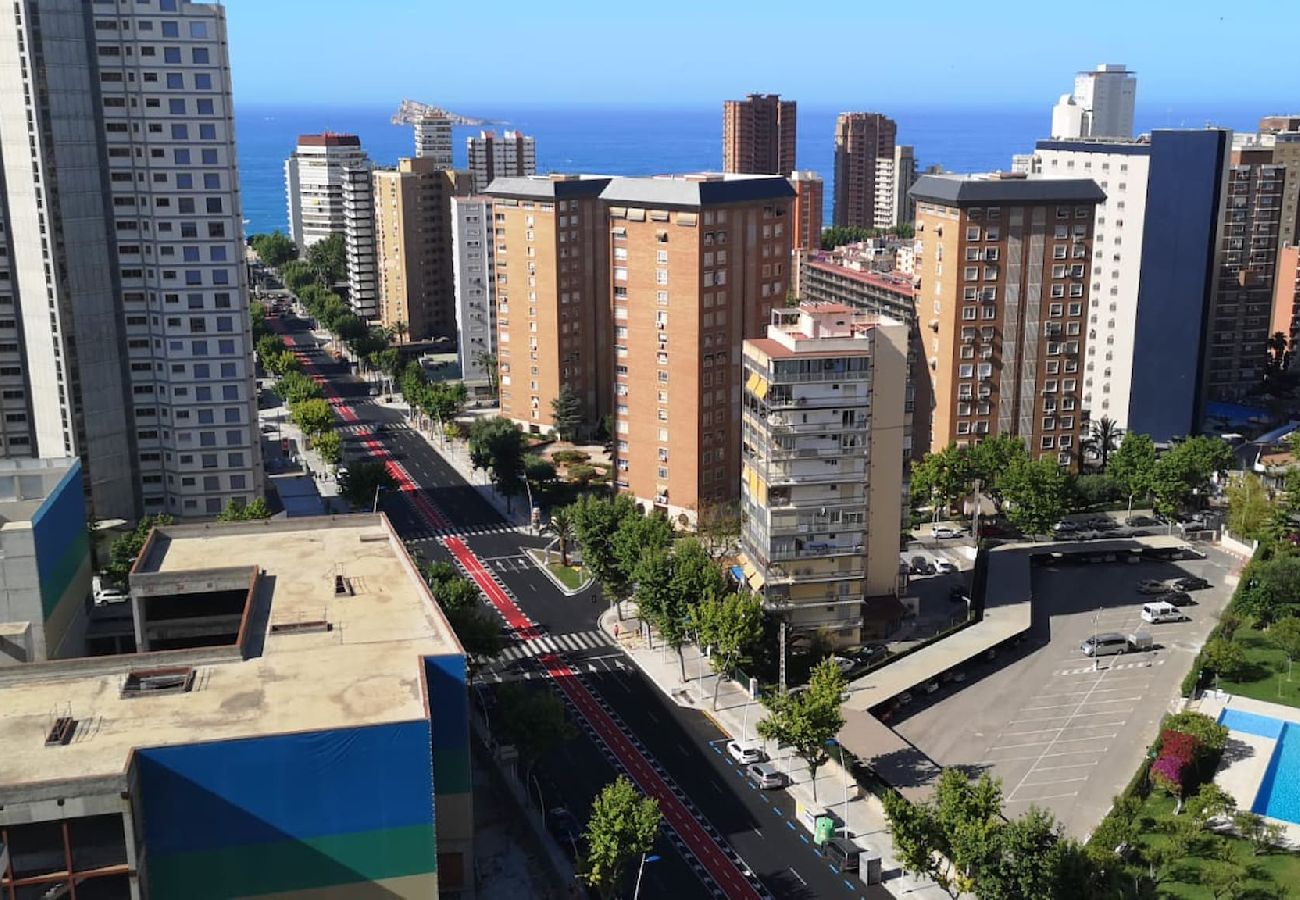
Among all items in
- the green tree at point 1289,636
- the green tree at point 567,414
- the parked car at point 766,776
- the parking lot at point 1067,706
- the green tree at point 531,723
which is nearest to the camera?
the green tree at point 531,723

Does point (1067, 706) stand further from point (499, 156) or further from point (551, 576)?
point (499, 156)

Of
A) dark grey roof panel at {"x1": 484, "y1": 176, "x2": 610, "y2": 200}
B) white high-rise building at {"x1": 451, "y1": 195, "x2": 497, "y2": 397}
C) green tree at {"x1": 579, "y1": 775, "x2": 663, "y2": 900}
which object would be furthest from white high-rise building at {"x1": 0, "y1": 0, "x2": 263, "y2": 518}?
white high-rise building at {"x1": 451, "y1": 195, "x2": 497, "y2": 397}

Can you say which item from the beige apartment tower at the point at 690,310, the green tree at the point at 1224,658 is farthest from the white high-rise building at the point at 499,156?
the green tree at the point at 1224,658

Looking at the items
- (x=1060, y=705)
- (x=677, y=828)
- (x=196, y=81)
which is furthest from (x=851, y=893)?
(x=196, y=81)

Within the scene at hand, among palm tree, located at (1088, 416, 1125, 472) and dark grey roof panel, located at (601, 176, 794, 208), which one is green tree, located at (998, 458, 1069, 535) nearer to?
palm tree, located at (1088, 416, 1125, 472)

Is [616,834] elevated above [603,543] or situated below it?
below

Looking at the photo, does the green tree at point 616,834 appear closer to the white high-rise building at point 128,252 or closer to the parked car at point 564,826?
the parked car at point 564,826

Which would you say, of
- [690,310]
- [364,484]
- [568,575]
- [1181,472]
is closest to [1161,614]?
[1181,472]
